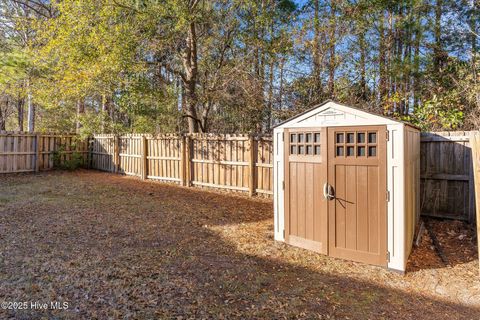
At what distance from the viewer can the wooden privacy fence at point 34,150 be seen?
36.8ft

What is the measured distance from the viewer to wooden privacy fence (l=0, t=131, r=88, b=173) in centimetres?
1120

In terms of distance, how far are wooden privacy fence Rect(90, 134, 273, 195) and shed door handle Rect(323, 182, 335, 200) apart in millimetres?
3696

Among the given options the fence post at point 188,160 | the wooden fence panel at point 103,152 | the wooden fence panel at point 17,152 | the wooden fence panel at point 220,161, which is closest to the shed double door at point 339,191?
the wooden fence panel at point 220,161

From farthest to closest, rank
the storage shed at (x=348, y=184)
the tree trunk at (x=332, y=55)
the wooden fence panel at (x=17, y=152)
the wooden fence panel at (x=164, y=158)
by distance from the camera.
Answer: the wooden fence panel at (x=17, y=152) < the wooden fence panel at (x=164, y=158) < the tree trunk at (x=332, y=55) < the storage shed at (x=348, y=184)

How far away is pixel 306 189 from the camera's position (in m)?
4.21

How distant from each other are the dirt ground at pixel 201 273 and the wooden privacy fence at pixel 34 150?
6.79 m

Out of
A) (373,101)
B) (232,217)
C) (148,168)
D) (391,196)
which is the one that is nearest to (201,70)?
(148,168)

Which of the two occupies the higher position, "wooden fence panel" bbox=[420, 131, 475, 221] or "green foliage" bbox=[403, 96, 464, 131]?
"green foliage" bbox=[403, 96, 464, 131]

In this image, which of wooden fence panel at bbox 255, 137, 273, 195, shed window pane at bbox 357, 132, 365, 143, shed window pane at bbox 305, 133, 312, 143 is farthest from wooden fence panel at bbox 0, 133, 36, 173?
shed window pane at bbox 357, 132, 365, 143

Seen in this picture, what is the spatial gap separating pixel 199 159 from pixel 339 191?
5.97m

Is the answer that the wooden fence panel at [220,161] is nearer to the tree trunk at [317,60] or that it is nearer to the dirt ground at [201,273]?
the dirt ground at [201,273]

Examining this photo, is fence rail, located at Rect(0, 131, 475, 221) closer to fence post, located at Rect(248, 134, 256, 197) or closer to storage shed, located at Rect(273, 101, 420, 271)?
fence post, located at Rect(248, 134, 256, 197)

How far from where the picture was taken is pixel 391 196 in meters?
3.55

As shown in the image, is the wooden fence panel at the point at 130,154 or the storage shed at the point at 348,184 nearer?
the storage shed at the point at 348,184
